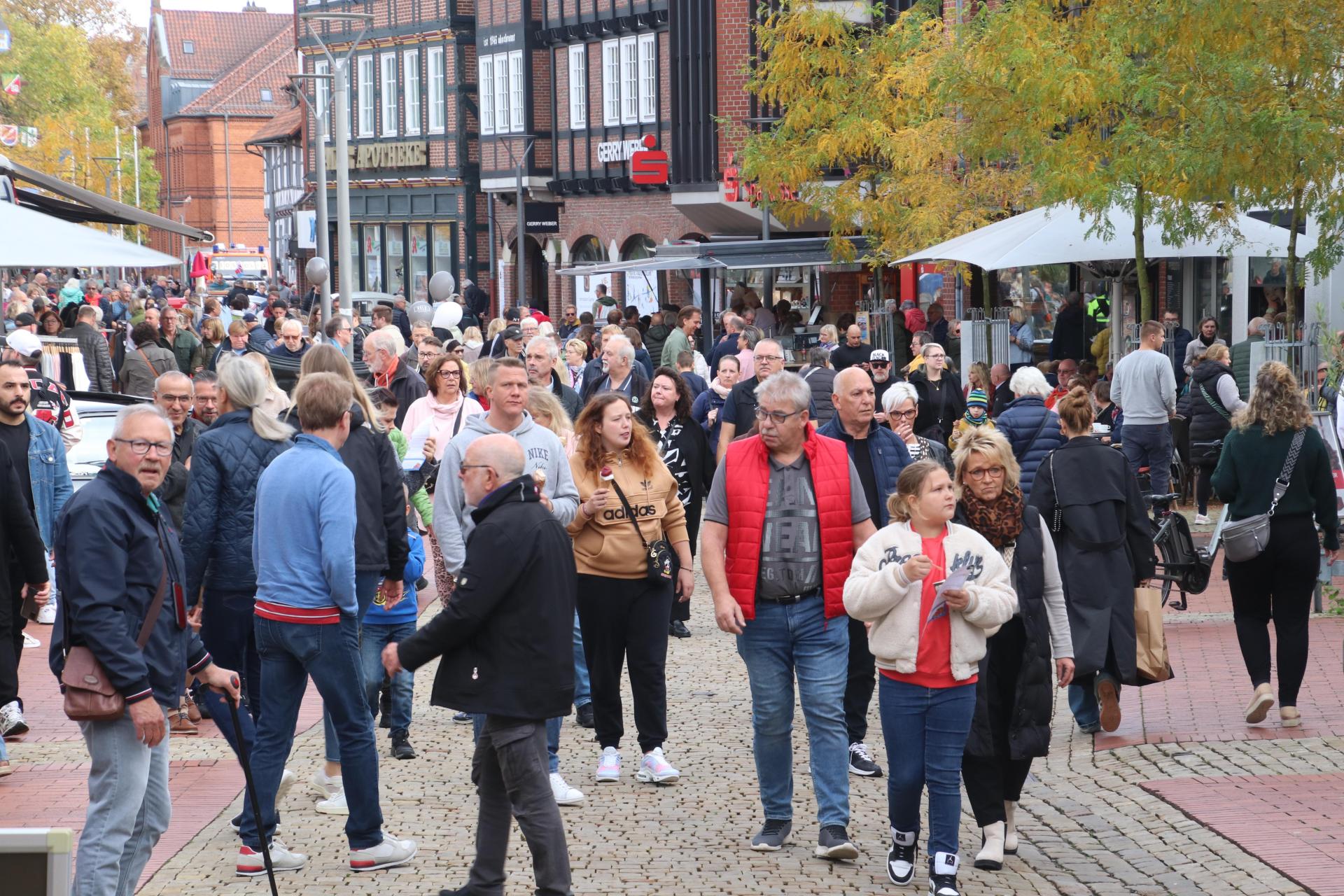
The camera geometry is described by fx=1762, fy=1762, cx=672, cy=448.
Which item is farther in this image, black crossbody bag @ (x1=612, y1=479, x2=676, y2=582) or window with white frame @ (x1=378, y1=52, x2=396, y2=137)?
window with white frame @ (x1=378, y1=52, x2=396, y2=137)

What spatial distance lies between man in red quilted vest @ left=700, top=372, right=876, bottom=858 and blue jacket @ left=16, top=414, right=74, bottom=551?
437cm

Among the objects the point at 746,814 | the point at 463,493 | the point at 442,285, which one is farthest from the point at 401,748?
the point at 442,285

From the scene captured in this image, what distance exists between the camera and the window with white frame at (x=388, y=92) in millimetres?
57969

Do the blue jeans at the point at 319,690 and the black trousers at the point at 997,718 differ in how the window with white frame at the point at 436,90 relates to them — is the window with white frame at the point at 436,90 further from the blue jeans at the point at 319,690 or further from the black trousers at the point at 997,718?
the black trousers at the point at 997,718

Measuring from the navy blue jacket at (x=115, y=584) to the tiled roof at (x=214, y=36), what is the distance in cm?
11495

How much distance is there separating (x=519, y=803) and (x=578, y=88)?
145 feet

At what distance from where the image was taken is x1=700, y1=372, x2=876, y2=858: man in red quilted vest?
686 cm

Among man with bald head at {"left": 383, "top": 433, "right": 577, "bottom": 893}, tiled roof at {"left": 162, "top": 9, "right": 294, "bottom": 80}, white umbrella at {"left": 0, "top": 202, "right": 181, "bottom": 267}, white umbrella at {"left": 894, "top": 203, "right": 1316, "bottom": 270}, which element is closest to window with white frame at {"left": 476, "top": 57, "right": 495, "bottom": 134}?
white umbrella at {"left": 894, "top": 203, "right": 1316, "bottom": 270}

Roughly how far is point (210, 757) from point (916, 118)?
18091 mm

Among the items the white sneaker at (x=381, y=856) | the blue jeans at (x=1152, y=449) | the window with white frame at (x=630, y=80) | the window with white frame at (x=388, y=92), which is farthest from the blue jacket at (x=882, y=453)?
the window with white frame at (x=388, y=92)

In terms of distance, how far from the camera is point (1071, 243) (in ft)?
59.5

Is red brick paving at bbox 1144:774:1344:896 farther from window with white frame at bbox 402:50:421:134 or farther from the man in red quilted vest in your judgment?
window with white frame at bbox 402:50:421:134

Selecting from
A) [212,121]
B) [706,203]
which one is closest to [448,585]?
[706,203]

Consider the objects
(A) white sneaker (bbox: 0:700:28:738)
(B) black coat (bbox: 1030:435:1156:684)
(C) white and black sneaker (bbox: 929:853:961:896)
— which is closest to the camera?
(C) white and black sneaker (bbox: 929:853:961:896)
